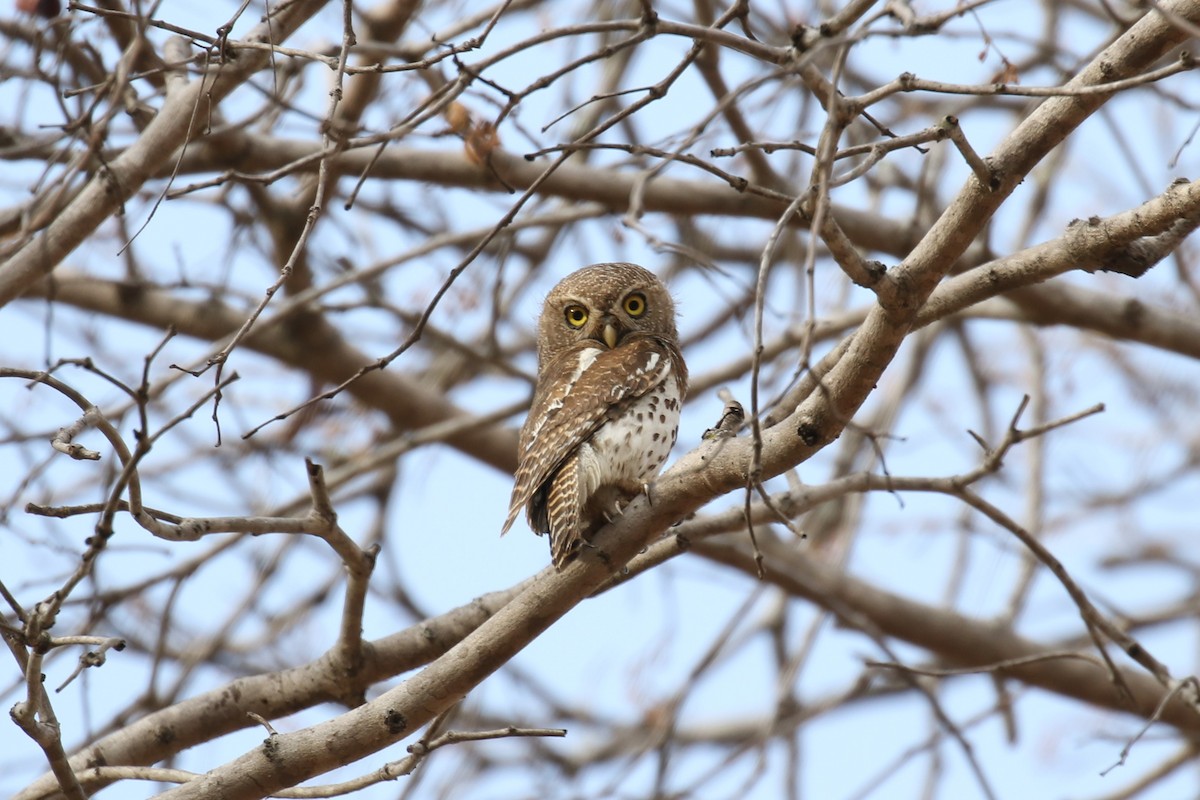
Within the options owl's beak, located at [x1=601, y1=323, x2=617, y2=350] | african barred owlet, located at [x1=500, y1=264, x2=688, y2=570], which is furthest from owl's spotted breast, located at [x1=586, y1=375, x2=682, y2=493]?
owl's beak, located at [x1=601, y1=323, x2=617, y2=350]

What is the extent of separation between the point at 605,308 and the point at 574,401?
3.79ft

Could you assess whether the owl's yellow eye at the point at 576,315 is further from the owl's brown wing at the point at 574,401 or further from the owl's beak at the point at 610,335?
the owl's brown wing at the point at 574,401

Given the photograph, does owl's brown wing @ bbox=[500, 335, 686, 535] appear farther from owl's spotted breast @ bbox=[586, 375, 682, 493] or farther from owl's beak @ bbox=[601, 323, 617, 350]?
owl's beak @ bbox=[601, 323, 617, 350]

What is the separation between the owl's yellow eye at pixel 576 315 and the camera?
6492 mm

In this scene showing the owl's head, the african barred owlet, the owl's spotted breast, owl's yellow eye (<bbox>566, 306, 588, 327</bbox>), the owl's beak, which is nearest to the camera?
the african barred owlet

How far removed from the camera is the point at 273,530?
365 cm

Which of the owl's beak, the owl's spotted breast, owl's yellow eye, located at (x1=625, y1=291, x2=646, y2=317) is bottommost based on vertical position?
the owl's spotted breast

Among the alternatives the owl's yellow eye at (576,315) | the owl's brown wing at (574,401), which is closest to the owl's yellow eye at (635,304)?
the owl's yellow eye at (576,315)

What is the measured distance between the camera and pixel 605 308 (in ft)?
20.9

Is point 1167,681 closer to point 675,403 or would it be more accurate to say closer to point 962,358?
point 675,403

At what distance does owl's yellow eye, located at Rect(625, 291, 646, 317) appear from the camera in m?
6.50

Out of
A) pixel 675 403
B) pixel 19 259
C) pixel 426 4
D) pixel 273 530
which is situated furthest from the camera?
pixel 426 4

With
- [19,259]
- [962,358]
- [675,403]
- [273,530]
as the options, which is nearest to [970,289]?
[675,403]

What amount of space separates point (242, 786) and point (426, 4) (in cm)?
478
